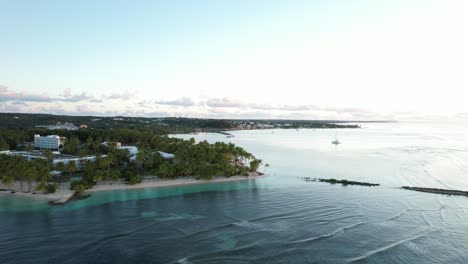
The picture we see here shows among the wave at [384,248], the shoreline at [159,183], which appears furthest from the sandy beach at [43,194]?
the wave at [384,248]

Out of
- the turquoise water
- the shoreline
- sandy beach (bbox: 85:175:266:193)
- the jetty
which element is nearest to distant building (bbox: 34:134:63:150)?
the turquoise water

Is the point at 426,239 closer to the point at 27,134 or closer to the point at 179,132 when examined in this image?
the point at 27,134

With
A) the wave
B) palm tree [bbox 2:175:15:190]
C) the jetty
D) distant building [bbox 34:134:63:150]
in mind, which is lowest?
the wave

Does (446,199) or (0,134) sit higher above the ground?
(0,134)

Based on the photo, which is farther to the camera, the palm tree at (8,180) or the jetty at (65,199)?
the palm tree at (8,180)

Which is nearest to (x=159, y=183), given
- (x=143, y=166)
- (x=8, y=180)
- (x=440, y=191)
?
(x=143, y=166)

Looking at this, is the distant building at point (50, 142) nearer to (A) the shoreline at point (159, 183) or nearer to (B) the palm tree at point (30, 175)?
(B) the palm tree at point (30, 175)

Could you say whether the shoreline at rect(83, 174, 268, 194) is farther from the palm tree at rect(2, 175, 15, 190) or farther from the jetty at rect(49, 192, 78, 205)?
the palm tree at rect(2, 175, 15, 190)

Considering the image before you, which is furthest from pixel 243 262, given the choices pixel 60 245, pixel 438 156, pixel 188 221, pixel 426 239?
pixel 438 156
